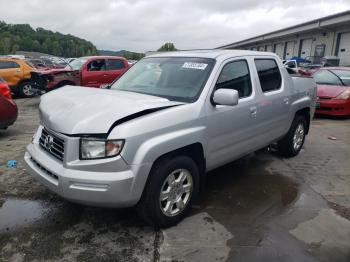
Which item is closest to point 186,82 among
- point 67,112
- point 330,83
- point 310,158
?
point 67,112

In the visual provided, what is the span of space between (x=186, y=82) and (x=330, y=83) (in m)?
8.26

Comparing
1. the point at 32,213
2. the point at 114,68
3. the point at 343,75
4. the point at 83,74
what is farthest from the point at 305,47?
the point at 32,213

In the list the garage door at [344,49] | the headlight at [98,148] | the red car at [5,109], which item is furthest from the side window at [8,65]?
the garage door at [344,49]

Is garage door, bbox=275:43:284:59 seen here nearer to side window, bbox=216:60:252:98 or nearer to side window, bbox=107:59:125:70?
side window, bbox=107:59:125:70

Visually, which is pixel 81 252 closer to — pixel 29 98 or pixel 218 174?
pixel 218 174

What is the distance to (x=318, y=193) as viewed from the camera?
447cm

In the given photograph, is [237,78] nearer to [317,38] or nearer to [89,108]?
[89,108]

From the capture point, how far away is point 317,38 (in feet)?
122

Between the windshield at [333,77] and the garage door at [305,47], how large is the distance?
3077 centimetres

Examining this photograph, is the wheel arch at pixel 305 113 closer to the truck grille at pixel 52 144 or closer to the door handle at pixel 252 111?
the door handle at pixel 252 111

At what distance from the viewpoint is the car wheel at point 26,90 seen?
538 inches

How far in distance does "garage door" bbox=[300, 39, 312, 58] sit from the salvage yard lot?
38089 millimetres

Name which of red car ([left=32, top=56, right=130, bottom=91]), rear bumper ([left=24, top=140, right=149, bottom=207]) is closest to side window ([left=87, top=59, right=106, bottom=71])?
red car ([left=32, top=56, right=130, bottom=91])

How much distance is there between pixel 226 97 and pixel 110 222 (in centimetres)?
178
